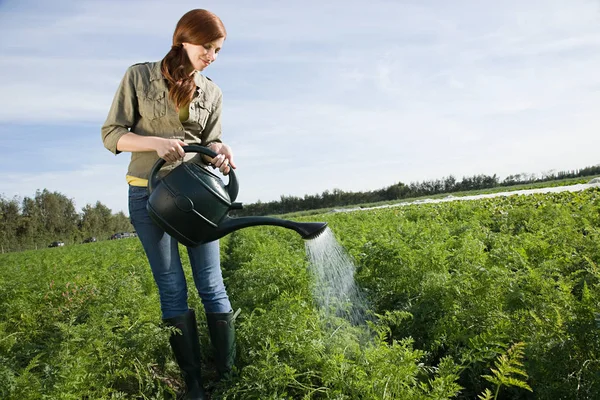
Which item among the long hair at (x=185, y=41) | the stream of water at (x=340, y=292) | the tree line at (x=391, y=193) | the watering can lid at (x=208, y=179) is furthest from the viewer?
the tree line at (x=391, y=193)

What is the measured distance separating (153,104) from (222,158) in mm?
488

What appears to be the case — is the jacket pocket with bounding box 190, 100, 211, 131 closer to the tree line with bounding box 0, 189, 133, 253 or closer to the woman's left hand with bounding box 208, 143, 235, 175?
the woman's left hand with bounding box 208, 143, 235, 175

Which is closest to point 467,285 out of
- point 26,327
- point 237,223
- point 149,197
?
point 237,223

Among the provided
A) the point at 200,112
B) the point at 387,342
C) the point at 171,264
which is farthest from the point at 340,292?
the point at 200,112

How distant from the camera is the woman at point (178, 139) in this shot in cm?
249

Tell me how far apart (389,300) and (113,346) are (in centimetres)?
234

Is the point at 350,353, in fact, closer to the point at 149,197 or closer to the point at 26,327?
the point at 149,197

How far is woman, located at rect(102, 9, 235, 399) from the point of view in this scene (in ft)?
8.16

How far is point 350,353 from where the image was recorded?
2.91m

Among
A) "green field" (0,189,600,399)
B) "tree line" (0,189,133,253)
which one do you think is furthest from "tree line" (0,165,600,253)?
"green field" (0,189,600,399)

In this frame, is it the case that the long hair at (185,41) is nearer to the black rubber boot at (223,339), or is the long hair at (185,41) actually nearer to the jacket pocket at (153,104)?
the jacket pocket at (153,104)

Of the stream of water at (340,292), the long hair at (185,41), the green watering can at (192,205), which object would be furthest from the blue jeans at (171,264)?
the stream of water at (340,292)

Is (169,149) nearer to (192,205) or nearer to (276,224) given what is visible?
(192,205)

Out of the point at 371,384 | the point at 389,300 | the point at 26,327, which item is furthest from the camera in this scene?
A: the point at 26,327
